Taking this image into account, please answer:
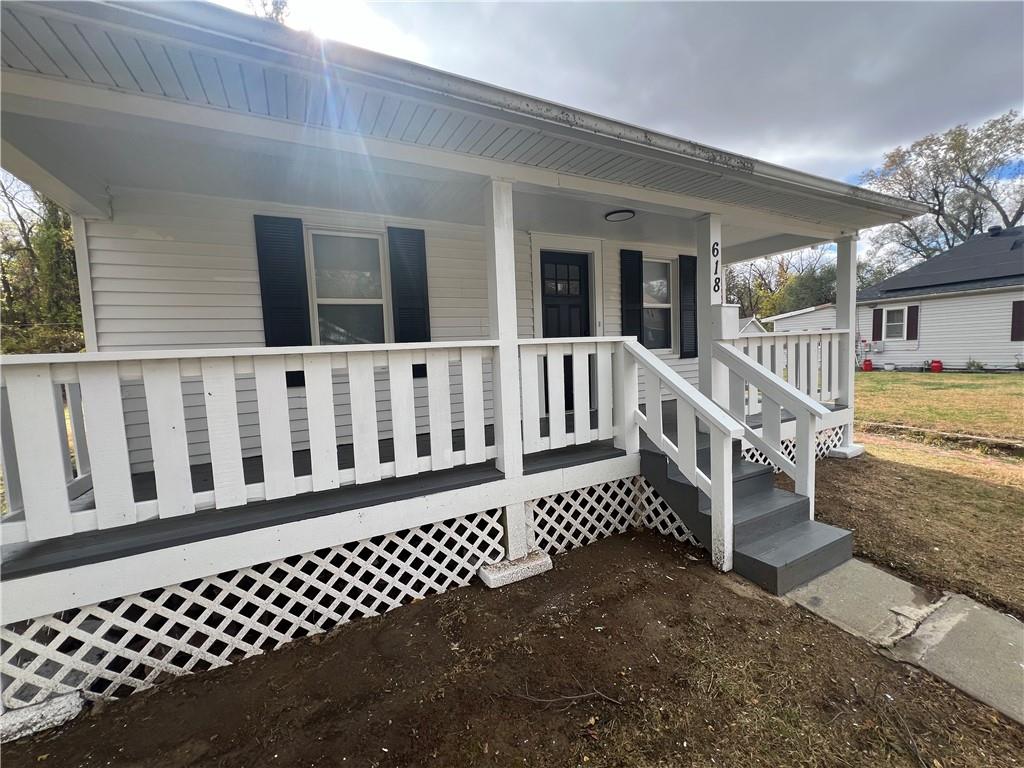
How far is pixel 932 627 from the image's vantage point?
2314mm

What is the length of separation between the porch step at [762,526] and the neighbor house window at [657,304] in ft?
9.07

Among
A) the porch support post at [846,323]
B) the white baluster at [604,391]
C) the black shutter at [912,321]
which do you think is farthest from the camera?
the black shutter at [912,321]

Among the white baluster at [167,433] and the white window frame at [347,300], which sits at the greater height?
the white window frame at [347,300]

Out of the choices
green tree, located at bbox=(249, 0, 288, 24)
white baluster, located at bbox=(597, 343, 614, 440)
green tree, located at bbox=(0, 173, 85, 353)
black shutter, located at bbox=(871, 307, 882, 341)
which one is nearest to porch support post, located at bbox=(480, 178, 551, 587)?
white baluster, located at bbox=(597, 343, 614, 440)

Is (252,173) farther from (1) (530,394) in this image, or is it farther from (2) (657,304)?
(2) (657,304)

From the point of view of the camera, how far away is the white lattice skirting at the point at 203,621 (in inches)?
77.9

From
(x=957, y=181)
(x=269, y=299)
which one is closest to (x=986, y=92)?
(x=957, y=181)

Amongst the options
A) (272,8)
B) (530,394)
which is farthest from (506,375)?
(272,8)

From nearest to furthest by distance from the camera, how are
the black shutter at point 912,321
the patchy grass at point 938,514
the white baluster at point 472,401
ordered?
1. the patchy grass at point 938,514
2. the white baluster at point 472,401
3. the black shutter at point 912,321

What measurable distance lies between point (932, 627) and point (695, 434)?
1.52 metres

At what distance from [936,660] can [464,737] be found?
7.36 ft

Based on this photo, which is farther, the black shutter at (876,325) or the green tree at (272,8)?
the black shutter at (876,325)

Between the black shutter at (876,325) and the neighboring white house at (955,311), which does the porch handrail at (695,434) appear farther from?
the black shutter at (876,325)

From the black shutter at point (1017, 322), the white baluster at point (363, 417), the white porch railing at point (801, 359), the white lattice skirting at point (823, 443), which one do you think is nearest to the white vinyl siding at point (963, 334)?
the black shutter at point (1017, 322)
